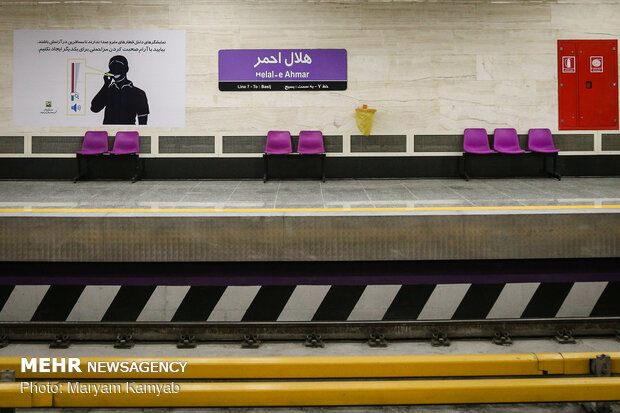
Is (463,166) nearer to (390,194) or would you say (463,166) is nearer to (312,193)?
(390,194)

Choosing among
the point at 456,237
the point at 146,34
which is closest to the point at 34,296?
the point at 456,237

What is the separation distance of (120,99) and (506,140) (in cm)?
670

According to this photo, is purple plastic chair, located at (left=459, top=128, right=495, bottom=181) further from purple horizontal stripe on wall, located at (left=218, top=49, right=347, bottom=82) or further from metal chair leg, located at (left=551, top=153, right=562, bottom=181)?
purple horizontal stripe on wall, located at (left=218, top=49, right=347, bottom=82)

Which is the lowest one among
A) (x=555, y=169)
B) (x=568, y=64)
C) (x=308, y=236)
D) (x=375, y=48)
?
(x=308, y=236)

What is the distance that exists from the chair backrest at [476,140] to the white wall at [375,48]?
0.20m

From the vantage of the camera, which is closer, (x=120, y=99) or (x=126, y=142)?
(x=126, y=142)

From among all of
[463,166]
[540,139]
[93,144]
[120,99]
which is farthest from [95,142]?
[540,139]

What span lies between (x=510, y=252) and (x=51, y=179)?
7.74 m

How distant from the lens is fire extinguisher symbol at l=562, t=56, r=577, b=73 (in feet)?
28.1

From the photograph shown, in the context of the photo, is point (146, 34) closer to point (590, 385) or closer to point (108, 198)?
point (108, 198)

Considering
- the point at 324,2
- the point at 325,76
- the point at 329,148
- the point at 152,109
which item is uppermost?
the point at 324,2

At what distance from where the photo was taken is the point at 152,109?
858 centimetres

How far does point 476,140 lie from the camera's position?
847cm

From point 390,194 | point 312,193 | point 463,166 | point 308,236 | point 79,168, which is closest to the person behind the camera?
point 308,236
